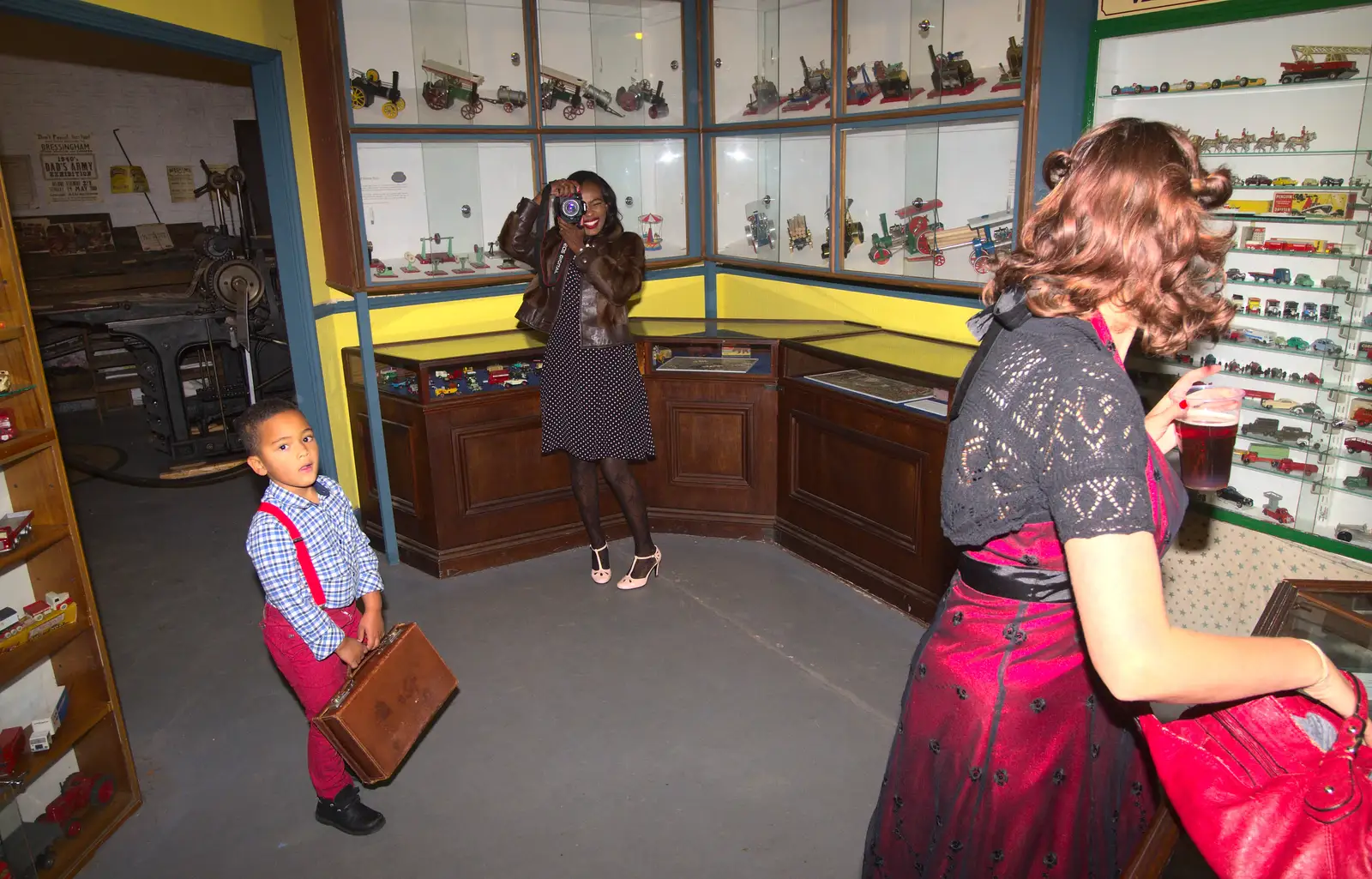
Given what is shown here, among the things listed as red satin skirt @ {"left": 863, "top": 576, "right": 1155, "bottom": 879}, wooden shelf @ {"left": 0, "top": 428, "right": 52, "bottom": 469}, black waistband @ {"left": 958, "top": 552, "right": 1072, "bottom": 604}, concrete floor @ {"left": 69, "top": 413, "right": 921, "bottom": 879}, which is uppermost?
wooden shelf @ {"left": 0, "top": 428, "right": 52, "bottom": 469}

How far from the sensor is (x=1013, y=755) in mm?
1629

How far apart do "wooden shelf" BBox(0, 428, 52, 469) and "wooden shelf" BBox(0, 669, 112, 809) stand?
0.72 meters

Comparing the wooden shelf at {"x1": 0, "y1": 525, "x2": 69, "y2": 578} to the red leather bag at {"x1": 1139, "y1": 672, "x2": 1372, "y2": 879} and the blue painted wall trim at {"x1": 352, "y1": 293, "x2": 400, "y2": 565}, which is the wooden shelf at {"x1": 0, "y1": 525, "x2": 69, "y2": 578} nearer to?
the blue painted wall trim at {"x1": 352, "y1": 293, "x2": 400, "y2": 565}

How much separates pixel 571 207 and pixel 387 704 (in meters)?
2.33

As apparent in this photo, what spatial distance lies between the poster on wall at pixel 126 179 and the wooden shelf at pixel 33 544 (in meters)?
7.34

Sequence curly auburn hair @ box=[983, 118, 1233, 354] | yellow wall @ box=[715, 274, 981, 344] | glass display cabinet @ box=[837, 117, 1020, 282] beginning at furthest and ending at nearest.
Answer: yellow wall @ box=[715, 274, 981, 344], glass display cabinet @ box=[837, 117, 1020, 282], curly auburn hair @ box=[983, 118, 1233, 354]

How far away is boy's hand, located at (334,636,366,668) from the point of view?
8.81 feet

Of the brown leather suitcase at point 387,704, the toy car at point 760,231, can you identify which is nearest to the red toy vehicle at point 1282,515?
the toy car at point 760,231

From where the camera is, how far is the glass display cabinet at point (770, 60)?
4762 millimetres

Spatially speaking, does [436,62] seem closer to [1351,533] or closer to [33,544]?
[33,544]

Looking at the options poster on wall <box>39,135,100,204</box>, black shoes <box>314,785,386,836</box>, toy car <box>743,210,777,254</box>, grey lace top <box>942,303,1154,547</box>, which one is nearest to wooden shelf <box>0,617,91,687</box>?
black shoes <box>314,785,386,836</box>

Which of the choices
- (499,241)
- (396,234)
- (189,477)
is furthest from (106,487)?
(499,241)

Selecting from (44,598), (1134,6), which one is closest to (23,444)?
(44,598)

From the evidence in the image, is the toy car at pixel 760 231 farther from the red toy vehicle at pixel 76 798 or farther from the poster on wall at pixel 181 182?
the poster on wall at pixel 181 182
